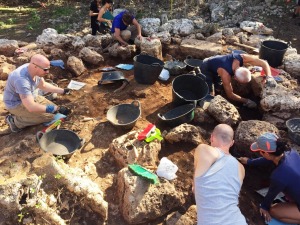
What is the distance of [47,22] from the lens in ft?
34.2

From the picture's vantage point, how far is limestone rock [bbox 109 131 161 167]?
432 cm

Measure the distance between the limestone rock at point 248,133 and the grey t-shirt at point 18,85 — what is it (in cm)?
329

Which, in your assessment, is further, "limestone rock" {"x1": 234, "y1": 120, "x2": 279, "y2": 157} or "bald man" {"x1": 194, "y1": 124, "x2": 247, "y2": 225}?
"limestone rock" {"x1": 234, "y1": 120, "x2": 279, "y2": 157}

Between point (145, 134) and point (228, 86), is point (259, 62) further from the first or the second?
point (145, 134)

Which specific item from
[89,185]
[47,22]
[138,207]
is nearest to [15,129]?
[89,185]

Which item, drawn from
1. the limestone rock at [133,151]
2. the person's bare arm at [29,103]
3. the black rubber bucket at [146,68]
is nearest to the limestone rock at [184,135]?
the limestone rock at [133,151]

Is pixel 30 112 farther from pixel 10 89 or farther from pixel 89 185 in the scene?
pixel 89 185

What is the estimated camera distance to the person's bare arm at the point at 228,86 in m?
5.71

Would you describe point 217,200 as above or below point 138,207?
above

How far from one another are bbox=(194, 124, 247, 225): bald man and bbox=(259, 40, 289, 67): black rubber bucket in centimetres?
369

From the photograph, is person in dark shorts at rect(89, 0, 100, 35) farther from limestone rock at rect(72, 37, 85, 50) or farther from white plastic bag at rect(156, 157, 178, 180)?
white plastic bag at rect(156, 157, 178, 180)

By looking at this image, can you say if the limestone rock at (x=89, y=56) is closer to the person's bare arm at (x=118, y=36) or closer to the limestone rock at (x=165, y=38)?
the person's bare arm at (x=118, y=36)

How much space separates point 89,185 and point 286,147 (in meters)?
2.49

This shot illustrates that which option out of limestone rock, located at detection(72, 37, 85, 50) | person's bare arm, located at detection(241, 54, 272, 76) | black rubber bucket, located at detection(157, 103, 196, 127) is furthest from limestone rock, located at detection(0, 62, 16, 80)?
person's bare arm, located at detection(241, 54, 272, 76)
